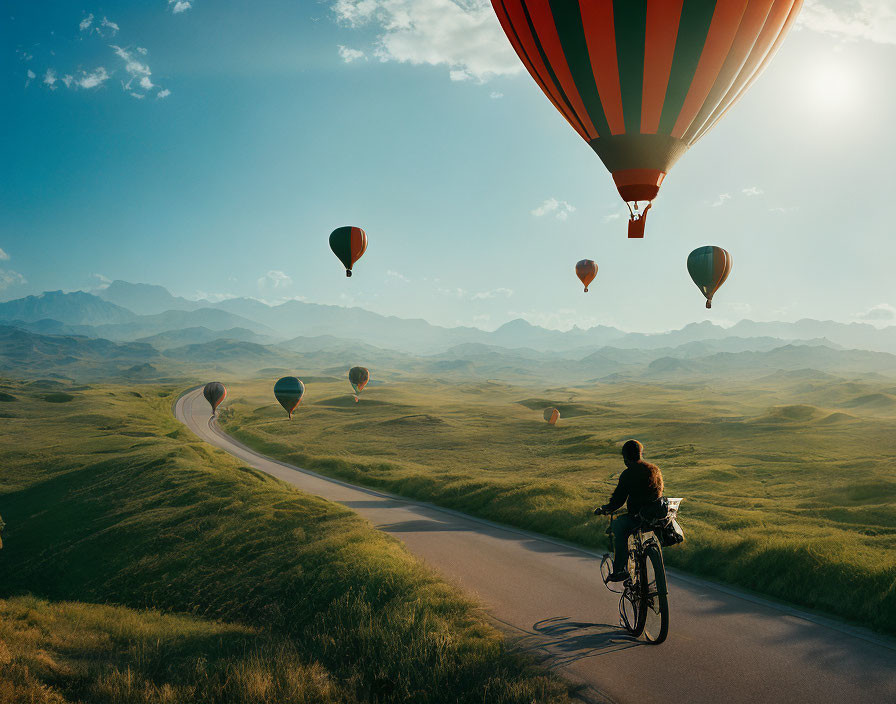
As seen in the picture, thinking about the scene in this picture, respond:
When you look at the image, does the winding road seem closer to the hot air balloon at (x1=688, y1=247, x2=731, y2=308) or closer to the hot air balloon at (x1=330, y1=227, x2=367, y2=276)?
the hot air balloon at (x1=688, y1=247, x2=731, y2=308)

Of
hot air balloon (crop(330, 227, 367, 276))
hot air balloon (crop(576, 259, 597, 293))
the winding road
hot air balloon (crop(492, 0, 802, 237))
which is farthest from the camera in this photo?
hot air balloon (crop(576, 259, 597, 293))

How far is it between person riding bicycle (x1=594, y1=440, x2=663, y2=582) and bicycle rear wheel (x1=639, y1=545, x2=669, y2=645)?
0.40 meters

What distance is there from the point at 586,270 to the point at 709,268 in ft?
41.6

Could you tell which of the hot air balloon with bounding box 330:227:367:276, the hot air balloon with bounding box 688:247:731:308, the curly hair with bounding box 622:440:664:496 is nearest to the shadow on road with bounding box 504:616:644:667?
the curly hair with bounding box 622:440:664:496

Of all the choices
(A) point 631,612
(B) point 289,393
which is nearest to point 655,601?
(A) point 631,612

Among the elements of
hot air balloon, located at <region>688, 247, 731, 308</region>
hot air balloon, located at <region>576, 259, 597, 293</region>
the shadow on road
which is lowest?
the shadow on road

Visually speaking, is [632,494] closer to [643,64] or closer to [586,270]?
[643,64]

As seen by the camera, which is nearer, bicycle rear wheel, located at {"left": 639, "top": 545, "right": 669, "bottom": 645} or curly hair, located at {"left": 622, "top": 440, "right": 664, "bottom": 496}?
bicycle rear wheel, located at {"left": 639, "top": 545, "right": 669, "bottom": 645}

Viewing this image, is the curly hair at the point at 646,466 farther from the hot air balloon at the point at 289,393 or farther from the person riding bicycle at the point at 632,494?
the hot air balloon at the point at 289,393

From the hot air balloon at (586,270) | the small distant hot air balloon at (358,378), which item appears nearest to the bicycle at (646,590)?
the hot air balloon at (586,270)

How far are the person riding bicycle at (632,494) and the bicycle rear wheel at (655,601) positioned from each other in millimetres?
396

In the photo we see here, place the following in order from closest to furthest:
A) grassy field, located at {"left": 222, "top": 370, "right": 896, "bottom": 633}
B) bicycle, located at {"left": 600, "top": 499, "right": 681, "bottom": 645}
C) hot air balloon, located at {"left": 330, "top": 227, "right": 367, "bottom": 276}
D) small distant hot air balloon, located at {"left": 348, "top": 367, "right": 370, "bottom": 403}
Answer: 1. bicycle, located at {"left": 600, "top": 499, "right": 681, "bottom": 645}
2. grassy field, located at {"left": 222, "top": 370, "right": 896, "bottom": 633}
3. hot air balloon, located at {"left": 330, "top": 227, "right": 367, "bottom": 276}
4. small distant hot air balloon, located at {"left": 348, "top": 367, "right": 370, "bottom": 403}

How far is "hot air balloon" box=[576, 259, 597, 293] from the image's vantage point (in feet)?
142

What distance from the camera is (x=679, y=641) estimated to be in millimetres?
9727
